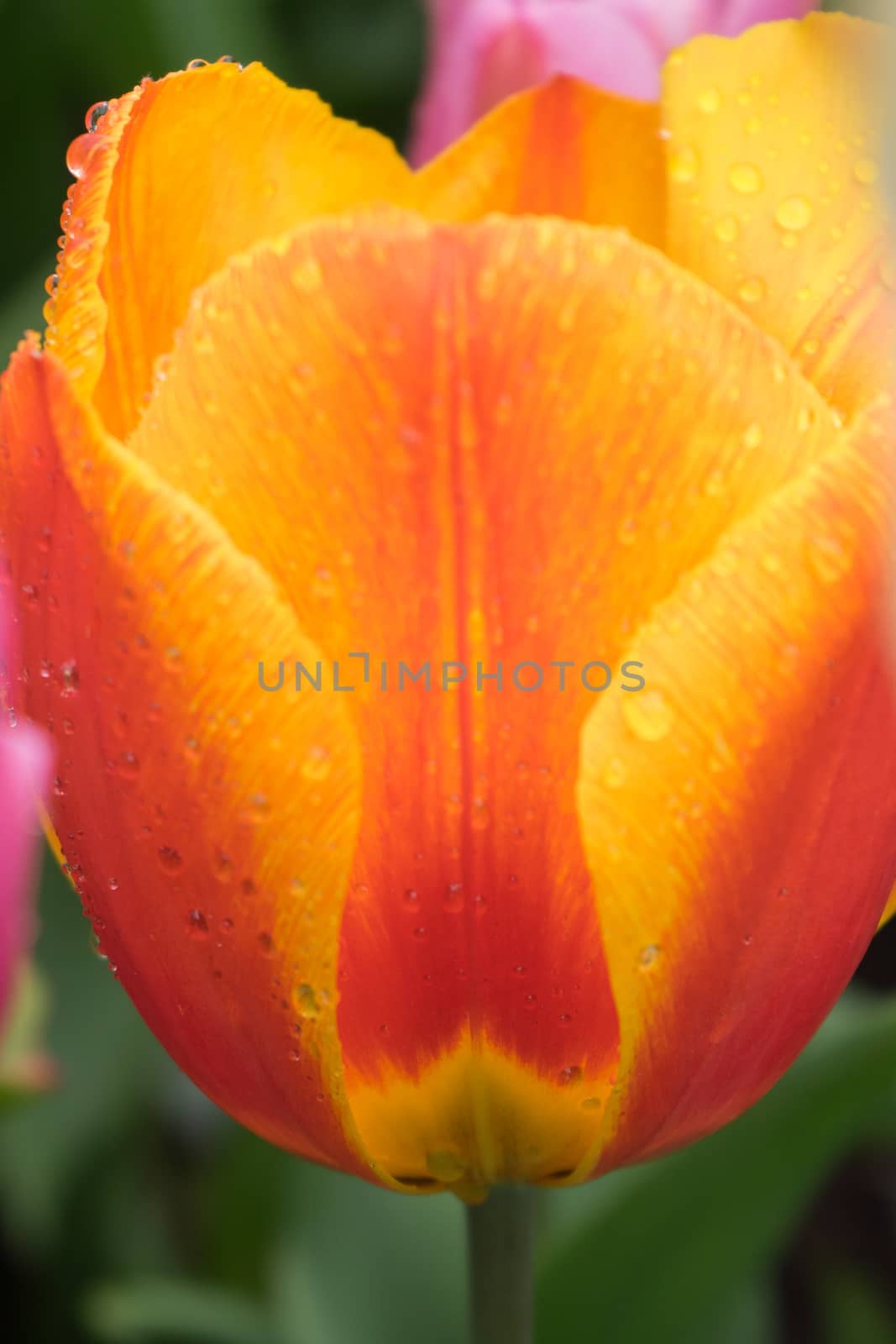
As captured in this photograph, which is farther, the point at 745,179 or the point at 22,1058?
the point at 22,1058

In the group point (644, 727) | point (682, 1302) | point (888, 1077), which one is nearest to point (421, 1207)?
point (682, 1302)

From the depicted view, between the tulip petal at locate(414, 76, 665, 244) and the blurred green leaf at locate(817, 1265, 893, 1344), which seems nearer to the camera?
the tulip petal at locate(414, 76, 665, 244)

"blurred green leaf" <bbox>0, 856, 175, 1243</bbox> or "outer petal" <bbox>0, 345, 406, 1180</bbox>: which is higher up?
"outer petal" <bbox>0, 345, 406, 1180</bbox>

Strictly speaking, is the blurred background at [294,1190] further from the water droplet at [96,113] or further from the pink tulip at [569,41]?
the pink tulip at [569,41]

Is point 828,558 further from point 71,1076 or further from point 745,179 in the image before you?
point 71,1076

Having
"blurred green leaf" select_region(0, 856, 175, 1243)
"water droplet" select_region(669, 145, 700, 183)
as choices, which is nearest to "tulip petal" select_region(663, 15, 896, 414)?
"water droplet" select_region(669, 145, 700, 183)

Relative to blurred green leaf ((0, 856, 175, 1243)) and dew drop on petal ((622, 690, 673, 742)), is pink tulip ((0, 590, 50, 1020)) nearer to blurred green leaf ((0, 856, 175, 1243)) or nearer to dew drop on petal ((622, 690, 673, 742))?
dew drop on petal ((622, 690, 673, 742))

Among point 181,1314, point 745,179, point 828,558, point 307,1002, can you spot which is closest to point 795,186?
point 745,179
